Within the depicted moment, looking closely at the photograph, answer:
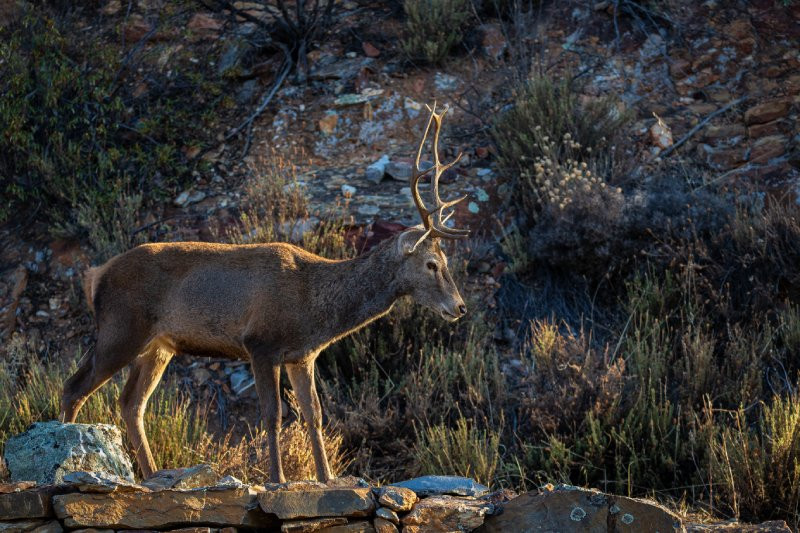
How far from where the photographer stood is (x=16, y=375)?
10367 millimetres

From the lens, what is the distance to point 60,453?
6.68 m


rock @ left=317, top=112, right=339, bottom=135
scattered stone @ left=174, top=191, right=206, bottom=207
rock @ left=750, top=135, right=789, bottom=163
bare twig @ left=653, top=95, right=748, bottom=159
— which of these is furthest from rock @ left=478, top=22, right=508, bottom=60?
scattered stone @ left=174, top=191, right=206, bottom=207

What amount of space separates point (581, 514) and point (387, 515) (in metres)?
1.02

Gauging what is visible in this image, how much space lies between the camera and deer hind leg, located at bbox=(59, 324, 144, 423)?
8.02 m

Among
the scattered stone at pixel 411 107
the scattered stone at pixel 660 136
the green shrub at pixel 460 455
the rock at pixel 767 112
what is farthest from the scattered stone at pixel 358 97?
the green shrub at pixel 460 455

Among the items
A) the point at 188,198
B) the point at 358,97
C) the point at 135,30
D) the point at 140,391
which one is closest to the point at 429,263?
the point at 140,391

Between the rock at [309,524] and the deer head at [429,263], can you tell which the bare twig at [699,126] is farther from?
the rock at [309,524]

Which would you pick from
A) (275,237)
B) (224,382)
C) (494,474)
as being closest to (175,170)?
(275,237)

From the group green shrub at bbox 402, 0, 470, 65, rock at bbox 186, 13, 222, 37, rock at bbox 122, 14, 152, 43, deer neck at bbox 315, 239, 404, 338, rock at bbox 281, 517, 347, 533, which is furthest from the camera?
rock at bbox 186, 13, 222, 37

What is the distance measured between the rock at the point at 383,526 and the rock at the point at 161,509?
54 centimetres

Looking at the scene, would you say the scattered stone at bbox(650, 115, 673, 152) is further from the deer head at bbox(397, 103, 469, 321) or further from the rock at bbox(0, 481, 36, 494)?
the rock at bbox(0, 481, 36, 494)

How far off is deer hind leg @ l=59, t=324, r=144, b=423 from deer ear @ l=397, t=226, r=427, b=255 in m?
2.06

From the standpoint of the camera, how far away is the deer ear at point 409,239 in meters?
8.16

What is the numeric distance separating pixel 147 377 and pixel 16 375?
8.24 ft
